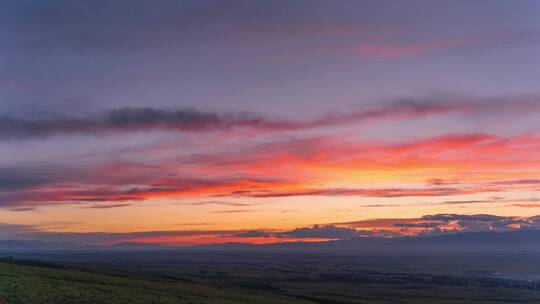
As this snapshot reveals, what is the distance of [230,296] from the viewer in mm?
83062

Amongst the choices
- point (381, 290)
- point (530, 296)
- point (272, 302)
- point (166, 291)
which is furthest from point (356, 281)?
point (166, 291)

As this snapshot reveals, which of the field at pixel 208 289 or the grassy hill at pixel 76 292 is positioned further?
the field at pixel 208 289

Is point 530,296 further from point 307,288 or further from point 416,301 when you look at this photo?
point 307,288

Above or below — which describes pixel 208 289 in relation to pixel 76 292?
below

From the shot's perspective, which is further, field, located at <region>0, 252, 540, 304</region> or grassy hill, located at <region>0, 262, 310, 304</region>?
field, located at <region>0, 252, 540, 304</region>

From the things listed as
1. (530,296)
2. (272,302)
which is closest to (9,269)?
(272,302)

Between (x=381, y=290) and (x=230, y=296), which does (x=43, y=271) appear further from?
(x=381, y=290)

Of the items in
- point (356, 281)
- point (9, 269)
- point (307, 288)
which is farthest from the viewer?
point (356, 281)

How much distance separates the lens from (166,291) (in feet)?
249

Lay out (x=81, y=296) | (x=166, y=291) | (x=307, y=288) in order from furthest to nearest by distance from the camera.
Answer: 1. (x=307, y=288)
2. (x=166, y=291)
3. (x=81, y=296)

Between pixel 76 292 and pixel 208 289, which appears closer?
pixel 76 292

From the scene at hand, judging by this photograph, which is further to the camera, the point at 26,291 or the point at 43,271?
the point at 43,271

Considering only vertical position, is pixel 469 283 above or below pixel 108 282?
below

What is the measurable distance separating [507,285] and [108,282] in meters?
133
